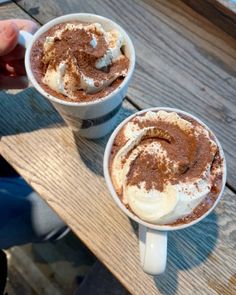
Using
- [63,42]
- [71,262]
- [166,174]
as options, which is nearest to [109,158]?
[166,174]

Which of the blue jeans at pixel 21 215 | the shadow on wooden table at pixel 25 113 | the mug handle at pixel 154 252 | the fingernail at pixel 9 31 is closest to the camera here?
the mug handle at pixel 154 252

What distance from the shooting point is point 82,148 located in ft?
2.64

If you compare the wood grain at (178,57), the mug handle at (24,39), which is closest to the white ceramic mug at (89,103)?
the mug handle at (24,39)

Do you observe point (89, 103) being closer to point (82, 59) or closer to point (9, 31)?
point (82, 59)

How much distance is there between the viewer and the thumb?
2.29 feet

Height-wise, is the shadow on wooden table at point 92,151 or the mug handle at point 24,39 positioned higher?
the mug handle at point 24,39

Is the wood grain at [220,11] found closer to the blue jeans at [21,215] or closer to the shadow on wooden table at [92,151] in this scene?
the shadow on wooden table at [92,151]

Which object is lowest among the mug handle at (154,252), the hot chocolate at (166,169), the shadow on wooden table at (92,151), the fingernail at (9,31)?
the shadow on wooden table at (92,151)

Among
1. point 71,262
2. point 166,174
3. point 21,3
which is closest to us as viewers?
point 166,174

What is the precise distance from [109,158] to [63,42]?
0.19 meters

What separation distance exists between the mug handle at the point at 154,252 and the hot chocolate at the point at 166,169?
2cm

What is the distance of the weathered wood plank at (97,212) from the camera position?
0.72 meters

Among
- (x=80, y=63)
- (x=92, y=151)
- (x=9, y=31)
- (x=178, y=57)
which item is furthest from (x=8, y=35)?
(x=178, y=57)

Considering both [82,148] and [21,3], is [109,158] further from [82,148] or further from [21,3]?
[21,3]
